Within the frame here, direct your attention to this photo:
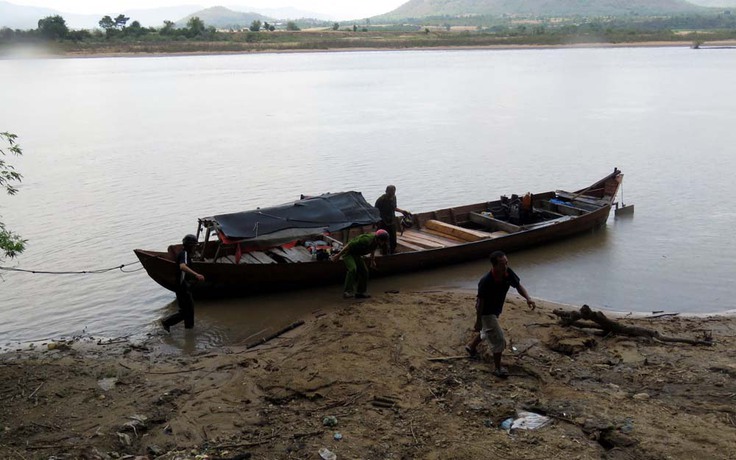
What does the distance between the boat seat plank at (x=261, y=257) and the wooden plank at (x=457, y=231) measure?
441 centimetres

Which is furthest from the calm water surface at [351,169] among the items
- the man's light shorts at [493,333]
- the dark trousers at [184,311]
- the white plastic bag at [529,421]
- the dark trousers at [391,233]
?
the white plastic bag at [529,421]

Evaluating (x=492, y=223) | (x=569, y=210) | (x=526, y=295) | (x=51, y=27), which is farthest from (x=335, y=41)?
(x=526, y=295)

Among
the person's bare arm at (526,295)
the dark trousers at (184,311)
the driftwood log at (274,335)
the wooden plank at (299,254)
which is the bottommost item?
the driftwood log at (274,335)

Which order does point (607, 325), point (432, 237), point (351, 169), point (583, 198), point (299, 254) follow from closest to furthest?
point (607, 325), point (299, 254), point (432, 237), point (583, 198), point (351, 169)

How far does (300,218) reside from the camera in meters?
13.8

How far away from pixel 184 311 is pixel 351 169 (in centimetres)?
1530

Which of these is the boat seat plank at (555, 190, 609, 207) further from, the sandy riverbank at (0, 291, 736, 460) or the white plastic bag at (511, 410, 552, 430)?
the white plastic bag at (511, 410, 552, 430)

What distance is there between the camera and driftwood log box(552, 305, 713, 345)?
9.75m

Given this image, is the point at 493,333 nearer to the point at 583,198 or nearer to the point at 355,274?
the point at 355,274

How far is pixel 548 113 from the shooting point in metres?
41.3

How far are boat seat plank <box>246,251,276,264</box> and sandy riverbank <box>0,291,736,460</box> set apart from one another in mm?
2510

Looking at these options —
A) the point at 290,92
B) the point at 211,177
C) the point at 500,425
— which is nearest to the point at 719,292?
the point at 500,425

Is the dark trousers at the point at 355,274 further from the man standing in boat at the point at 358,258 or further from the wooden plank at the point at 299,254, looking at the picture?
the wooden plank at the point at 299,254

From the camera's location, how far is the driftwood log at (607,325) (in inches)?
384
